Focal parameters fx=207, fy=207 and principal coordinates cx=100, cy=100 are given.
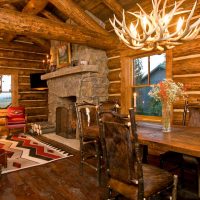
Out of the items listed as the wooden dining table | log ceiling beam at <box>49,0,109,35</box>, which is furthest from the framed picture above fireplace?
the wooden dining table

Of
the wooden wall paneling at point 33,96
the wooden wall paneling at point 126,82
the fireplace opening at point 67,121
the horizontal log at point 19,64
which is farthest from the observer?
the wooden wall paneling at point 33,96

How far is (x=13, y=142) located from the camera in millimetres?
5336

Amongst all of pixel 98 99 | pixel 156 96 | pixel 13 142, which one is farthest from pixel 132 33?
pixel 13 142

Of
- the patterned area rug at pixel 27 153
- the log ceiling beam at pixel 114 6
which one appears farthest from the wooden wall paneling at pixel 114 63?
the patterned area rug at pixel 27 153

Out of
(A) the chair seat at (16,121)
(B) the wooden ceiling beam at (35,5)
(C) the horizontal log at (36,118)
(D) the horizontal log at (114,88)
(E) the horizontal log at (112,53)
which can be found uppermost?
→ (B) the wooden ceiling beam at (35,5)

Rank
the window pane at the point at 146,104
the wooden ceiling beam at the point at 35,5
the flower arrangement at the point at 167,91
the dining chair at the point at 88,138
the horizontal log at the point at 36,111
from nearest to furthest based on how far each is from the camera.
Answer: the flower arrangement at the point at 167,91 < the dining chair at the point at 88,138 < the window pane at the point at 146,104 < the wooden ceiling beam at the point at 35,5 < the horizontal log at the point at 36,111

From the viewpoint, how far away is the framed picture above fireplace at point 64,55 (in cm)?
591

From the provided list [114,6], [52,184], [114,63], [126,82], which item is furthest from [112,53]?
[52,184]

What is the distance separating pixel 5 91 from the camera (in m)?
7.40

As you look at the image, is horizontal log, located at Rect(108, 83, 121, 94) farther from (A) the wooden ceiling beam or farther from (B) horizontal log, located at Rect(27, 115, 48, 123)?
(B) horizontal log, located at Rect(27, 115, 48, 123)

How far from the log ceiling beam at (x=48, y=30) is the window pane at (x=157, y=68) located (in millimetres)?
1050

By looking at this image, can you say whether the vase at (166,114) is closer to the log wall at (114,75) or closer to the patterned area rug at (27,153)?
the patterned area rug at (27,153)

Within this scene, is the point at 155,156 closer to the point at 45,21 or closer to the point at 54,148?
the point at 54,148

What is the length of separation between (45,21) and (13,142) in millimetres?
3198
